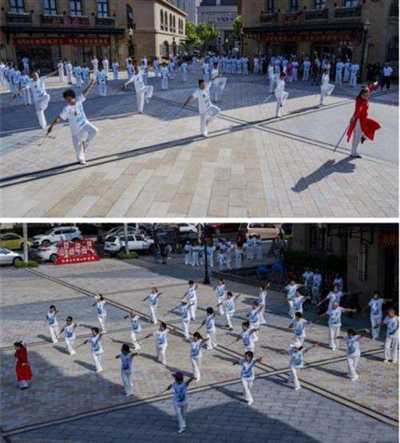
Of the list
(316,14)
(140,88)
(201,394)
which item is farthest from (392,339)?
(316,14)

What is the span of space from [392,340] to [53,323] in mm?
8031

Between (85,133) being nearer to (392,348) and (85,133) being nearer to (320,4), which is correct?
(392,348)

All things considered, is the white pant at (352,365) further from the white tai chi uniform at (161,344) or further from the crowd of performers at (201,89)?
the crowd of performers at (201,89)

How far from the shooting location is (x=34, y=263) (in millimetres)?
25797

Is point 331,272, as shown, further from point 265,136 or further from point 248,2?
point 248,2

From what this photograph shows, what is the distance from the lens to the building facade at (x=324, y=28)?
3603 centimetres

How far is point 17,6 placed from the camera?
4509cm

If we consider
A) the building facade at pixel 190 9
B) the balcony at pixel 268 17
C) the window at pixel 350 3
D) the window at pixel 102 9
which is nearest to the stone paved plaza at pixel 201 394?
the window at pixel 350 3

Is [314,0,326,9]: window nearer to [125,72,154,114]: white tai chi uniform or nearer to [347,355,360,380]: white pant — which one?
[125,72,154,114]: white tai chi uniform

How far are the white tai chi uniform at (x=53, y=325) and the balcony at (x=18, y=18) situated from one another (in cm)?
3750

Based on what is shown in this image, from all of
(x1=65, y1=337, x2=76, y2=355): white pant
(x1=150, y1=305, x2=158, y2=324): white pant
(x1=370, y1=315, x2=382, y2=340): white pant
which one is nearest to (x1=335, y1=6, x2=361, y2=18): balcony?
(x1=150, y1=305, x2=158, y2=324): white pant

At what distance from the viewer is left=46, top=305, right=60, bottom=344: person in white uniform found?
13.9 metres

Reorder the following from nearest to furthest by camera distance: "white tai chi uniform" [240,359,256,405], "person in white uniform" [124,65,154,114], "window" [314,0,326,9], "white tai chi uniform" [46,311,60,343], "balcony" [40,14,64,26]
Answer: "white tai chi uniform" [240,359,256,405], "white tai chi uniform" [46,311,60,343], "person in white uniform" [124,65,154,114], "window" [314,0,326,9], "balcony" [40,14,64,26]

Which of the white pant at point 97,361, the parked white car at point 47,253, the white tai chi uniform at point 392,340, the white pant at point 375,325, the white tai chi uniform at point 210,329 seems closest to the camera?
the white tai chi uniform at point 392,340
